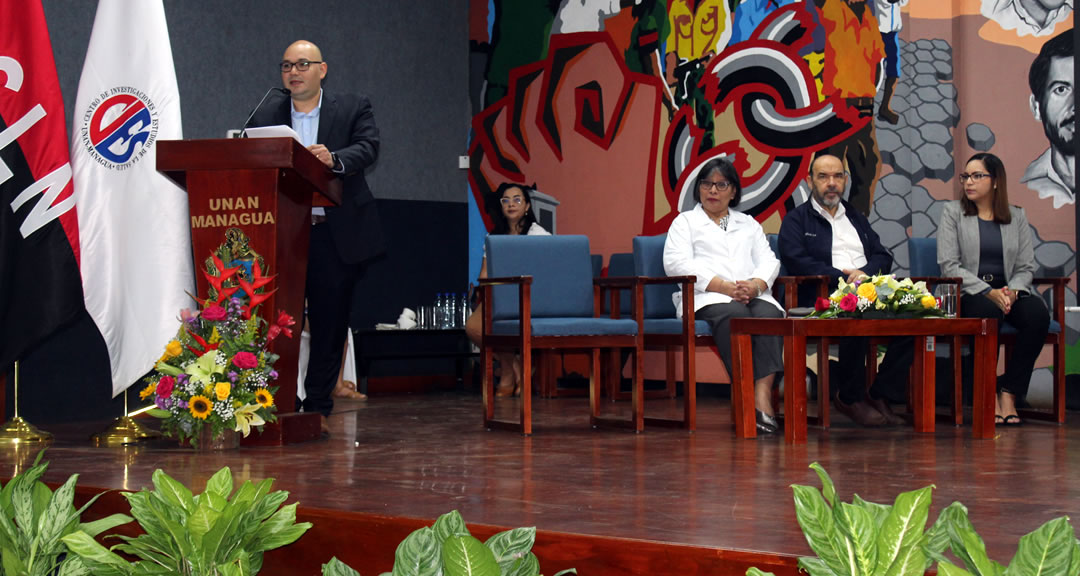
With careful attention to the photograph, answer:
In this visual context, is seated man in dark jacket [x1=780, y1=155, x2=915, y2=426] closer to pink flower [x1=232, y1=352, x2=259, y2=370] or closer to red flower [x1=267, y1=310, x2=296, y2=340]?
red flower [x1=267, y1=310, x2=296, y2=340]

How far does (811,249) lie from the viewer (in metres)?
4.74

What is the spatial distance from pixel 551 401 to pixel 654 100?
82.1 inches

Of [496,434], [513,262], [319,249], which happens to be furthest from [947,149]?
[319,249]

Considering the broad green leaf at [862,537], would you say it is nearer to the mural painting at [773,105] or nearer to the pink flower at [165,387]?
the pink flower at [165,387]

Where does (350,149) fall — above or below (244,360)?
above

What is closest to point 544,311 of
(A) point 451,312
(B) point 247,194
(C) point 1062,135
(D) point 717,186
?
(D) point 717,186

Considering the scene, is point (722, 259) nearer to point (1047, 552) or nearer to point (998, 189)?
point (998, 189)

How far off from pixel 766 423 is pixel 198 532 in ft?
9.45

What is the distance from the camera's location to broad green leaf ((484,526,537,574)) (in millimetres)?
1543

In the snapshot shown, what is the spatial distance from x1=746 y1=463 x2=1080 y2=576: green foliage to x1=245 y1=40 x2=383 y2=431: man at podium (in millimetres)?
2664

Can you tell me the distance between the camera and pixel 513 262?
14.7ft

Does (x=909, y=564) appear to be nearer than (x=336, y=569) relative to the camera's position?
Yes

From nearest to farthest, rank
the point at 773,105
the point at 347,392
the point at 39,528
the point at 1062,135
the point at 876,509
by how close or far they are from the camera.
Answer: the point at 876,509 → the point at 39,528 → the point at 1062,135 → the point at 773,105 → the point at 347,392

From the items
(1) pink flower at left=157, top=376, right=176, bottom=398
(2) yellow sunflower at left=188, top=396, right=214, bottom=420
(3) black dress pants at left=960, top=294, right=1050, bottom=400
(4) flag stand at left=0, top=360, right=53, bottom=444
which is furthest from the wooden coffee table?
(4) flag stand at left=0, top=360, right=53, bottom=444
